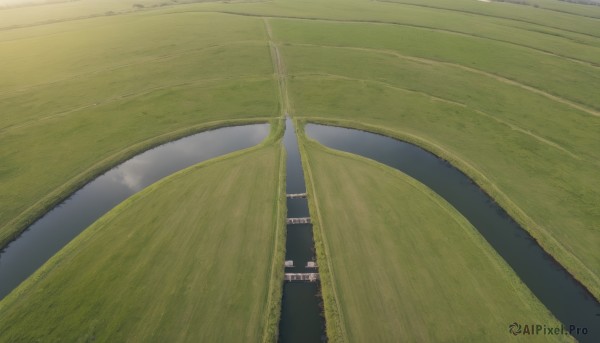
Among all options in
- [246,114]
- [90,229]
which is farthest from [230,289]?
[246,114]

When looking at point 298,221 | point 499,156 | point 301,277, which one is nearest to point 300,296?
point 301,277

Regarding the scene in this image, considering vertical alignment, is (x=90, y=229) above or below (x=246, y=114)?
below

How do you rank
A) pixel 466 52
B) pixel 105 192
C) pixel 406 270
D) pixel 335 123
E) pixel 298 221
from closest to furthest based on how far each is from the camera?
pixel 406 270, pixel 298 221, pixel 105 192, pixel 335 123, pixel 466 52

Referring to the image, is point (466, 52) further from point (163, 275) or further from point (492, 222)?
point (163, 275)

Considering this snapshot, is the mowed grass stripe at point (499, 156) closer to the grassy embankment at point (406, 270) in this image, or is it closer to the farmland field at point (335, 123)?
the farmland field at point (335, 123)

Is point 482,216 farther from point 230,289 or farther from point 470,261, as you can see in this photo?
point 230,289

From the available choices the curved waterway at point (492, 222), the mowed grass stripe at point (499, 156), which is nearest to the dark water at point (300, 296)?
the curved waterway at point (492, 222)
